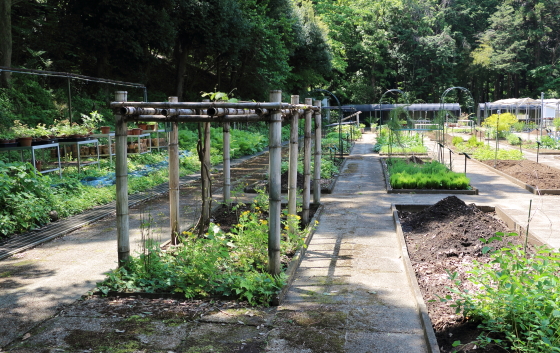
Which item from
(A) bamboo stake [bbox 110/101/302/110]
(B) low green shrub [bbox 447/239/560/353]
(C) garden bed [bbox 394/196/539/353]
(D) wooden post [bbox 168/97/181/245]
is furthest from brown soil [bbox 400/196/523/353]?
(D) wooden post [bbox 168/97/181/245]

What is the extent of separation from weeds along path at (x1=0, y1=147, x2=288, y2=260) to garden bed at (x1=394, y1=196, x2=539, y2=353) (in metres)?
3.06

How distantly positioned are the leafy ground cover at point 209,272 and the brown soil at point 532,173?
8.34m

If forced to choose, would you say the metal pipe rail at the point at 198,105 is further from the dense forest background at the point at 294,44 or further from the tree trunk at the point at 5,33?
the tree trunk at the point at 5,33

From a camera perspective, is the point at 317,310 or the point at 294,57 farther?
the point at 294,57

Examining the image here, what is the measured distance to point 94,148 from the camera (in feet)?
50.7

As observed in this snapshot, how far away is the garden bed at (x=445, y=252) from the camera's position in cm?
454

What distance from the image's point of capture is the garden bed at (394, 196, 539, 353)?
454cm

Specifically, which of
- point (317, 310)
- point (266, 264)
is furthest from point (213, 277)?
point (317, 310)

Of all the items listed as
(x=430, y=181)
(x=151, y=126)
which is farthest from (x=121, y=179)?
(x=151, y=126)

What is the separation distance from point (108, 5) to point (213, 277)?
62.5ft

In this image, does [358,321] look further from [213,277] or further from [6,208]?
[6,208]

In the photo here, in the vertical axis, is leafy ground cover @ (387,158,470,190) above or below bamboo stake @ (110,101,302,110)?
below

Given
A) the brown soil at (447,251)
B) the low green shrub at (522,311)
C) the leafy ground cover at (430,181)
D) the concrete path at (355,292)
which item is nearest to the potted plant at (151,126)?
the leafy ground cover at (430,181)

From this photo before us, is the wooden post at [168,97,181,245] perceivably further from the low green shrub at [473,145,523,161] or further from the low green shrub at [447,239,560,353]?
the low green shrub at [473,145,523,161]
